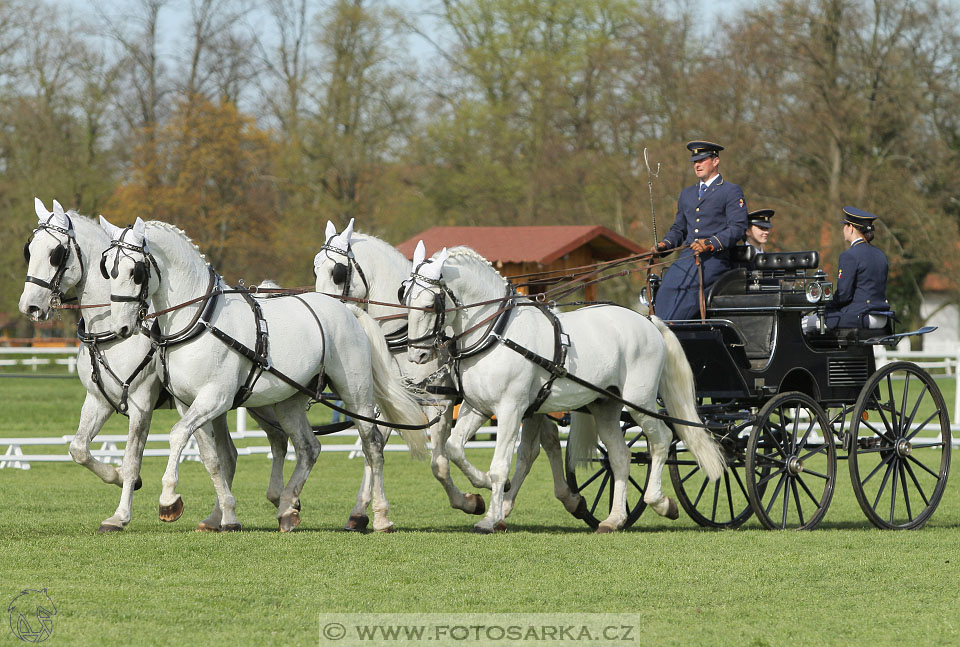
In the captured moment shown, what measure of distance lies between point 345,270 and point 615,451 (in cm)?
239

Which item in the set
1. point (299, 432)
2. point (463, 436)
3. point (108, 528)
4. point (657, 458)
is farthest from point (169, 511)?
point (657, 458)

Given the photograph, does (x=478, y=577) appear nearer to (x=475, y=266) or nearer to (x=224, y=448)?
(x=475, y=266)

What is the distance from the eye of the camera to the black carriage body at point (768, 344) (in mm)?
9609

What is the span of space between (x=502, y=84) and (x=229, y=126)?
27.8 ft

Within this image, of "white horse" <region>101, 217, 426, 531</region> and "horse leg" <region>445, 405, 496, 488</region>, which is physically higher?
"white horse" <region>101, 217, 426, 531</region>

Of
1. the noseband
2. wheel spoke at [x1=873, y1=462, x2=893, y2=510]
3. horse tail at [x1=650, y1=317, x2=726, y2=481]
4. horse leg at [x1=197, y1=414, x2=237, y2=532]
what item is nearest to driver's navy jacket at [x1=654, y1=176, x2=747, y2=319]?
horse tail at [x1=650, y1=317, x2=726, y2=481]

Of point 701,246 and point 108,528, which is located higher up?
point 701,246

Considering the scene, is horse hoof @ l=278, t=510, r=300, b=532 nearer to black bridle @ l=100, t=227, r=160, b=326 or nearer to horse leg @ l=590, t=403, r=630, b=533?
black bridle @ l=100, t=227, r=160, b=326

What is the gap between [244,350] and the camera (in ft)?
27.0

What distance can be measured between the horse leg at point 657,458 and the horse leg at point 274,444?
2.61 m

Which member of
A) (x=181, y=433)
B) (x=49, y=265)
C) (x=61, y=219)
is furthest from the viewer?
(x=61, y=219)

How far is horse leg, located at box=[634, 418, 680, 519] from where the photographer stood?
930 cm

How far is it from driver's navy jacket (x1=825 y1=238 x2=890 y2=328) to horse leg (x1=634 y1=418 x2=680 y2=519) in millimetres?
1611

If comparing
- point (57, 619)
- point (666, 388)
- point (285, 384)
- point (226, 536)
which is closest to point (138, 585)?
point (57, 619)
